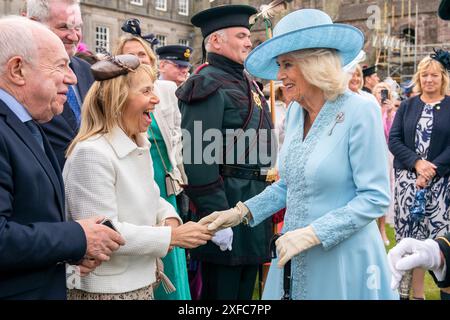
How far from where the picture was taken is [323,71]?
279 cm

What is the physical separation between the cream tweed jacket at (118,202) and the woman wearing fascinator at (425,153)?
3478 mm

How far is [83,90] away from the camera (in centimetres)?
359

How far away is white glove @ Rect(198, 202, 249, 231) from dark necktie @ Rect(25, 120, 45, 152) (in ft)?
3.56

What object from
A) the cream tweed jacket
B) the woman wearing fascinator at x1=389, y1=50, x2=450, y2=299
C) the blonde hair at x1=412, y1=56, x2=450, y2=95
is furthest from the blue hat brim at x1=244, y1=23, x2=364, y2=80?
the blonde hair at x1=412, y1=56, x2=450, y2=95

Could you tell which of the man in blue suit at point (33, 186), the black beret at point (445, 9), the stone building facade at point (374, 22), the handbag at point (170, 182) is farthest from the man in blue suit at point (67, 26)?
the stone building facade at point (374, 22)

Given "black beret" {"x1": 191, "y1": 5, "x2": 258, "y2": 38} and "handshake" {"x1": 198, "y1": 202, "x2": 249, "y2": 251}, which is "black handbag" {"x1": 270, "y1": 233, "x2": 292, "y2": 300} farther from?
"black beret" {"x1": 191, "y1": 5, "x2": 258, "y2": 38}

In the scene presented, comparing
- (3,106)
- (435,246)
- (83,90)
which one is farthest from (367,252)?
(83,90)

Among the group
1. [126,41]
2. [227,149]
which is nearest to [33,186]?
[227,149]

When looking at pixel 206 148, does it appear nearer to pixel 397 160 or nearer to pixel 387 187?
pixel 387 187

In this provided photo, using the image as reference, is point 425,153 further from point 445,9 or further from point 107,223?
point 107,223

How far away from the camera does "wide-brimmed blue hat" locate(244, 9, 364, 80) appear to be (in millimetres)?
2723

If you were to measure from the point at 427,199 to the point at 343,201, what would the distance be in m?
3.11

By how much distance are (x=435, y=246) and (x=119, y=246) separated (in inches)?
54.6

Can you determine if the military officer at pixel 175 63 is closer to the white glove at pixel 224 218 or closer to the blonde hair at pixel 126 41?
the blonde hair at pixel 126 41
